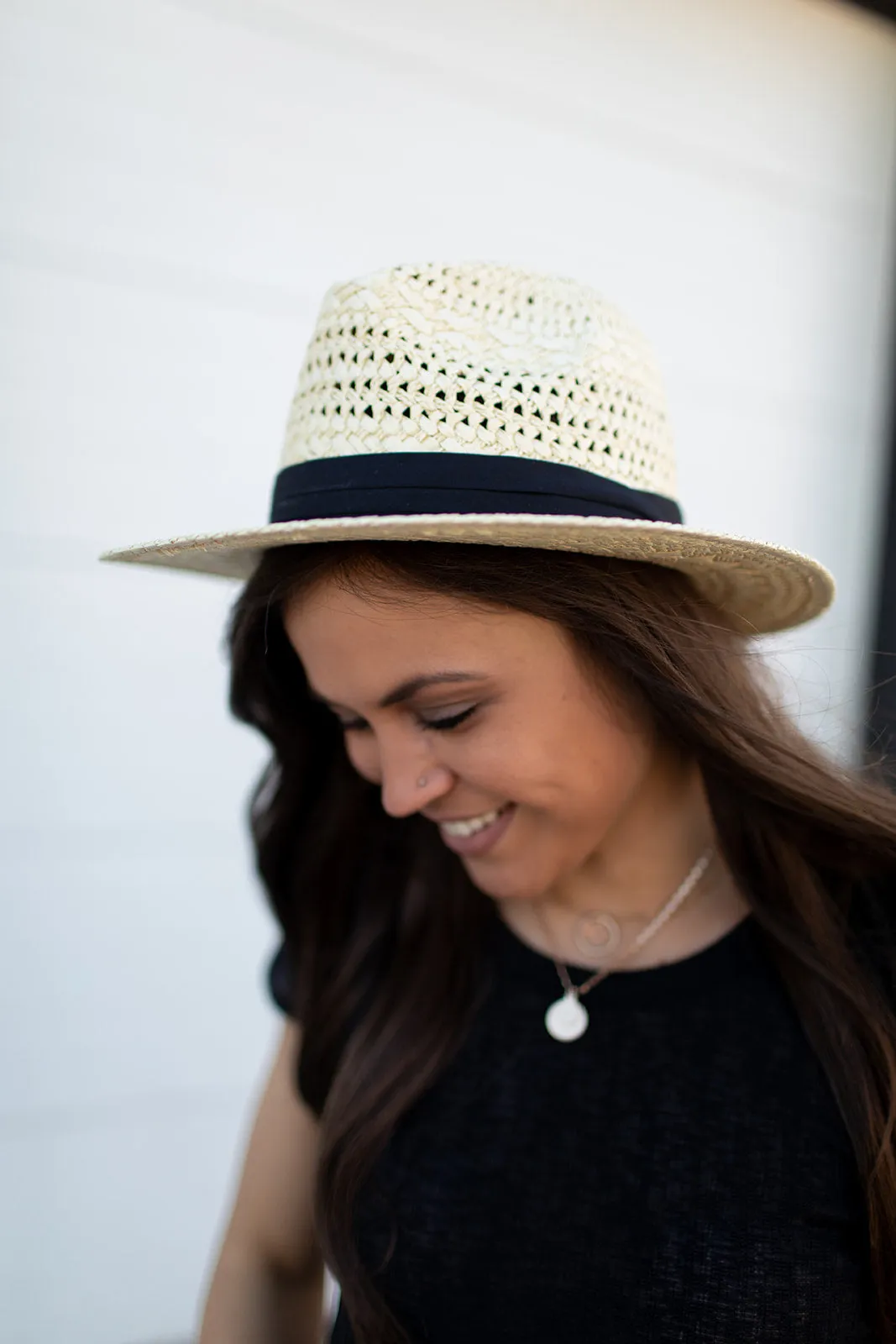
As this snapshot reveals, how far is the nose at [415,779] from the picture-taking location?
3.09ft

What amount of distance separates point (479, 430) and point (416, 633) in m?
0.18

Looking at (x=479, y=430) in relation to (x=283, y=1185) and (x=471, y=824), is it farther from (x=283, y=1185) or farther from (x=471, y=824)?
(x=283, y=1185)

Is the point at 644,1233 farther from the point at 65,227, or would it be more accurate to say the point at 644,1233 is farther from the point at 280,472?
the point at 65,227

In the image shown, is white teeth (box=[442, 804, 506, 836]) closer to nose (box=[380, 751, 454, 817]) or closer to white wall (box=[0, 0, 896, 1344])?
nose (box=[380, 751, 454, 817])

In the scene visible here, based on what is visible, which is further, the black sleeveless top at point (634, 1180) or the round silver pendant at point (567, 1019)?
the round silver pendant at point (567, 1019)

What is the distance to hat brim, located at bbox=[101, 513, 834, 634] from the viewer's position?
0.78 metres

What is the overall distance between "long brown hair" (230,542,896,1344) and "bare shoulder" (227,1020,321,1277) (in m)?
0.06

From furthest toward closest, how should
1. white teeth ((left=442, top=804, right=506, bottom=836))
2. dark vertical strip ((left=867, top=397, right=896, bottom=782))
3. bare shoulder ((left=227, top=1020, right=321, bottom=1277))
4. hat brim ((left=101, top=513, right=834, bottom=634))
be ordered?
dark vertical strip ((left=867, top=397, right=896, bottom=782))
bare shoulder ((left=227, top=1020, right=321, bottom=1277))
white teeth ((left=442, top=804, right=506, bottom=836))
hat brim ((left=101, top=513, right=834, bottom=634))

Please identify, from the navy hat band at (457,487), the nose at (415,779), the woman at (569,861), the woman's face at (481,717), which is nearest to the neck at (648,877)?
the woman at (569,861)

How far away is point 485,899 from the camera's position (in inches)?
46.4

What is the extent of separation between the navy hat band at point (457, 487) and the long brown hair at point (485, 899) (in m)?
0.06

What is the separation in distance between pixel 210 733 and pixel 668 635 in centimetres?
100

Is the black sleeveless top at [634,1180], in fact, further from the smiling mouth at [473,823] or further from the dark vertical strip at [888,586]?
the dark vertical strip at [888,586]

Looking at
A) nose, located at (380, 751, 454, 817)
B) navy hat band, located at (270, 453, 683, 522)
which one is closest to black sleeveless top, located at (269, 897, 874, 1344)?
nose, located at (380, 751, 454, 817)
